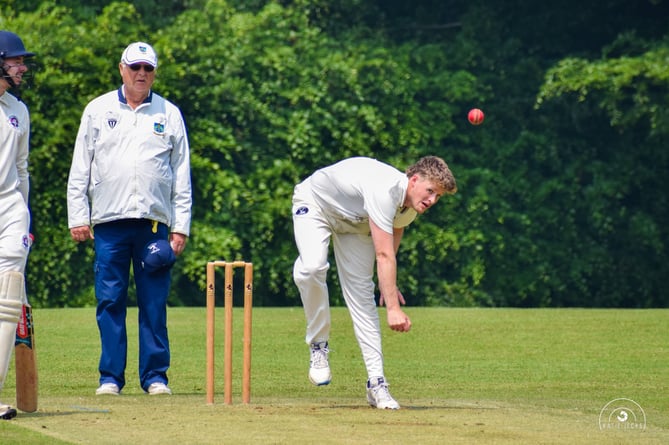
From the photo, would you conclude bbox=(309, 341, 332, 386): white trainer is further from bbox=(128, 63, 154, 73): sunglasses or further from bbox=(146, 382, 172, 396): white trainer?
bbox=(128, 63, 154, 73): sunglasses

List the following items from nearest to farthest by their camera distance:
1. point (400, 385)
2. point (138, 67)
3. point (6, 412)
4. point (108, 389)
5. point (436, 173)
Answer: point (6, 412), point (436, 173), point (108, 389), point (138, 67), point (400, 385)

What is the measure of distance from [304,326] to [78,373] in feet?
10.2

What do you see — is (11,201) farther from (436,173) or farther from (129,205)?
(436,173)

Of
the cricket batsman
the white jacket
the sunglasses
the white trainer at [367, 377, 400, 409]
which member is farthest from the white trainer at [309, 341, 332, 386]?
the sunglasses

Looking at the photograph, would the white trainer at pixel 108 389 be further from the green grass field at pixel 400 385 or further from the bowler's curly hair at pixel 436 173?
the bowler's curly hair at pixel 436 173

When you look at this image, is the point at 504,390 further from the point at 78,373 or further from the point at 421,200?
the point at 78,373

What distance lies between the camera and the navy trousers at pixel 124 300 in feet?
22.5

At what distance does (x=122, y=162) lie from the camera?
682 centimetres

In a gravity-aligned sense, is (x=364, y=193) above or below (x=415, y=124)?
below

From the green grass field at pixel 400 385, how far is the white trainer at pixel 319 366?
0.13 m

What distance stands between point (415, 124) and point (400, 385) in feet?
31.6

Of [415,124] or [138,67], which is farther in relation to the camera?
[415,124]

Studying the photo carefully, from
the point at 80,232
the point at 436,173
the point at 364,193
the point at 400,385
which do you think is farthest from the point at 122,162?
the point at 400,385

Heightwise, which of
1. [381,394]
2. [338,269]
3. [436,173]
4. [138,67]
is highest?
[138,67]
